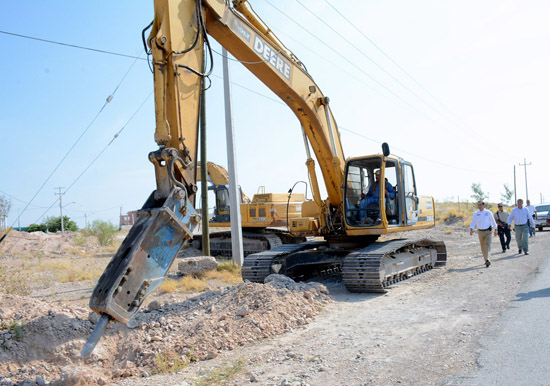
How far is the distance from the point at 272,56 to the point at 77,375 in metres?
5.85

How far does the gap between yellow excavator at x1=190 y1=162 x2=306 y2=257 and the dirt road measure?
26.3ft

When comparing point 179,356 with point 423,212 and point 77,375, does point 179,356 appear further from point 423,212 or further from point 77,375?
point 423,212

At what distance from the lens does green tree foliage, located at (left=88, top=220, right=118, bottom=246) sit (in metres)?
26.2

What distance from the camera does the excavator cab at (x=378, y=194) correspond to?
9.95 m

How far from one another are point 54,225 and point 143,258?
167 ft

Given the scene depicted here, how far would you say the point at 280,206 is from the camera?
683 inches

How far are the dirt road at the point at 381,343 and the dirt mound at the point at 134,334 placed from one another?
0.31 meters

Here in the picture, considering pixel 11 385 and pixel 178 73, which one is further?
pixel 178 73

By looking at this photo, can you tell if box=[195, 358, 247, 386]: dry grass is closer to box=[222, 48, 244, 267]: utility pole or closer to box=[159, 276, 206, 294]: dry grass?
box=[159, 276, 206, 294]: dry grass

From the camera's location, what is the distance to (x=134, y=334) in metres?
6.16

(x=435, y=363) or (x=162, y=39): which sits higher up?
(x=162, y=39)

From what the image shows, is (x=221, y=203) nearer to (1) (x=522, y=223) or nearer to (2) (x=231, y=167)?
(2) (x=231, y=167)

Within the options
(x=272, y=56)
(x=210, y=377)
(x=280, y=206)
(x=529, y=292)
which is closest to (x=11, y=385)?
(x=210, y=377)

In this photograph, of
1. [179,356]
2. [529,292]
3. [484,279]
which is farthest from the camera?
[484,279]
